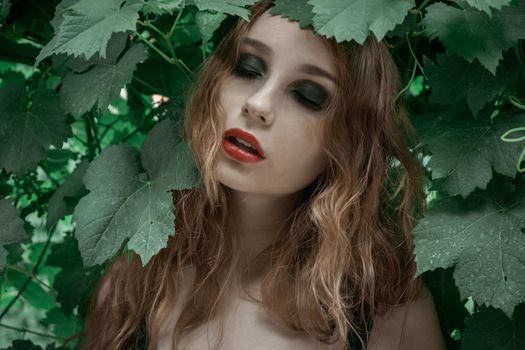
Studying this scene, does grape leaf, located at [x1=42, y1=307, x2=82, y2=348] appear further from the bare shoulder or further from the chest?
the bare shoulder

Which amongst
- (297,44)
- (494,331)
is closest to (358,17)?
(297,44)

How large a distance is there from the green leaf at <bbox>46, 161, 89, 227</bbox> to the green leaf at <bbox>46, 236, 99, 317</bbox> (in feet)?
0.38

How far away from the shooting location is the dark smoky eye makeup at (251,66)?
3.93ft

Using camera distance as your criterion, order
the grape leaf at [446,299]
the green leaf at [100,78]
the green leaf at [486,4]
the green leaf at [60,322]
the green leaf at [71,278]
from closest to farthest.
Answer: the green leaf at [486,4] < the green leaf at [100,78] < the grape leaf at [446,299] < the green leaf at [71,278] < the green leaf at [60,322]

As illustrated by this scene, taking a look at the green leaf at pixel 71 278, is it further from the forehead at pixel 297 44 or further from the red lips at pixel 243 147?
the forehead at pixel 297 44

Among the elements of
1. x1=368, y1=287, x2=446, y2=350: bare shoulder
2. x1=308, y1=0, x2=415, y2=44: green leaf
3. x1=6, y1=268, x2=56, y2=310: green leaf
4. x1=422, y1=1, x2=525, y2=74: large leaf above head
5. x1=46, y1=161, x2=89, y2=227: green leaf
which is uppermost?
x1=308, y1=0, x2=415, y2=44: green leaf

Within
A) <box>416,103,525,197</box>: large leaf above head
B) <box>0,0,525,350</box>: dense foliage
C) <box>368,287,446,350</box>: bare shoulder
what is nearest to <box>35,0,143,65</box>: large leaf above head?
<box>0,0,525,350</box>: dense foliage

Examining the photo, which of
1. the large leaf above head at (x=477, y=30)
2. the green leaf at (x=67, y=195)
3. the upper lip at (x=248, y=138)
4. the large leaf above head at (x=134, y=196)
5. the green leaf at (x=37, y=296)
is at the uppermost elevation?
the large leaf above head at (x=477, y=30)

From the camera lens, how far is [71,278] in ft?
5.17

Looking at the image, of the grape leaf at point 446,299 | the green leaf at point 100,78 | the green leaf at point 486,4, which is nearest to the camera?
the green leaf at point 486,4

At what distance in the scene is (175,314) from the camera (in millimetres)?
1366

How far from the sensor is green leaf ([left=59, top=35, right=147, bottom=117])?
1.24 metres

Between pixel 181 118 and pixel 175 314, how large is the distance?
0.33 meters

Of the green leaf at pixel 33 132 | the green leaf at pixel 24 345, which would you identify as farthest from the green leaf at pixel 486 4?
the green leaf at pixel 24 345
